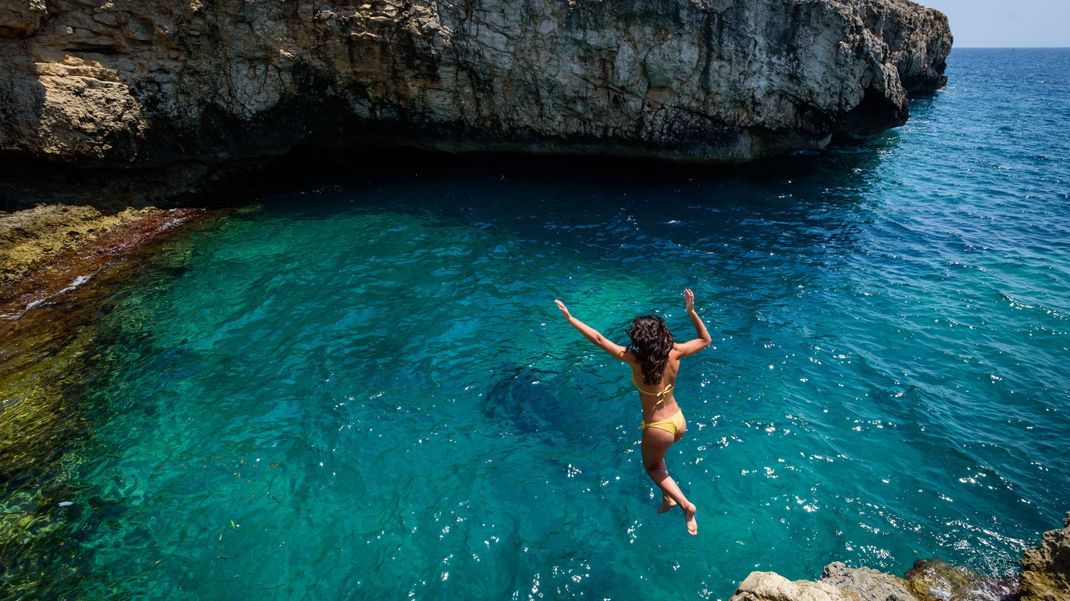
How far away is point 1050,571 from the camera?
17.6ft

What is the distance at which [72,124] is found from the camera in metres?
14.6

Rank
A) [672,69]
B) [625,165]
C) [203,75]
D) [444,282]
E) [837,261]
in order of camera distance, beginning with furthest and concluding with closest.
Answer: [625,165], [672,69], [203,75], [837,261], [444,282]

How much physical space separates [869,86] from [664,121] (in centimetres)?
983

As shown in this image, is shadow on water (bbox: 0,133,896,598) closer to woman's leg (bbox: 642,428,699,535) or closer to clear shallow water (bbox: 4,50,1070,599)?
clear shallow water (bbox: 4,50,1070,599)

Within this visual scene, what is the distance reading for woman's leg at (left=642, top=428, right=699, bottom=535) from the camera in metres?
6.31

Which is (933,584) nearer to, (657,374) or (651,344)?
(657,374)

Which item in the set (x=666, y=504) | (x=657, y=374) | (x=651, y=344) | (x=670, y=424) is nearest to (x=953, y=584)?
(x=666, y=504)

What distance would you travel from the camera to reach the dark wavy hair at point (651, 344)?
6066 mm

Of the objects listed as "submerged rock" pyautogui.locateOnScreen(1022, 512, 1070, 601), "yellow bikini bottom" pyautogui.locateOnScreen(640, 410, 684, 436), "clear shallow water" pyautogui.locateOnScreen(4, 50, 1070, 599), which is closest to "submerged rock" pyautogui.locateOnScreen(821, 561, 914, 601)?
"clear shallow water" pyautogui.locateOnScreen(4, 50, 1070, 599)

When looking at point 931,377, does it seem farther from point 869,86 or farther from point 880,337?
point 869,86

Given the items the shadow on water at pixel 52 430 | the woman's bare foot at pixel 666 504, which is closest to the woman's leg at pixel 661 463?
the woman's bare foot at pixel 666 504

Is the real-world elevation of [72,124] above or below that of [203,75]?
below

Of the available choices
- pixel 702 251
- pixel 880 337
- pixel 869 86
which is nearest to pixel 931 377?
pixel 880 337

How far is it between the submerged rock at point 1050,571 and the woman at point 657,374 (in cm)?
330
